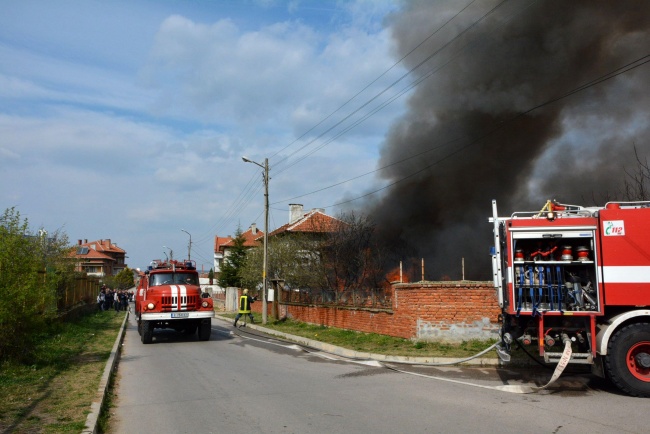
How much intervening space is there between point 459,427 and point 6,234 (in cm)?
812

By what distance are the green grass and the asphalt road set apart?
1214mm

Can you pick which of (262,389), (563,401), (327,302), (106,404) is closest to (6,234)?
(106,404)

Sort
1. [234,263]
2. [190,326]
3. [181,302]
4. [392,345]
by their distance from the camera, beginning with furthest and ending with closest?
[234,263] → [190,326] → [181,302] → [392,345]

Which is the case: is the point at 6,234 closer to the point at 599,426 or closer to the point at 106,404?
the point at 106,404

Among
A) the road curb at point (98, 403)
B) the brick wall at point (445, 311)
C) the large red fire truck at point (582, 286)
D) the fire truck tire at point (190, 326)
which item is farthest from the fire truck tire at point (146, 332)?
the large red fire truck at point (582, 286)

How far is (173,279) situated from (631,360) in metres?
12.4

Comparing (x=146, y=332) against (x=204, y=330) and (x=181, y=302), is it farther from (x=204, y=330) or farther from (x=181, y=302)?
(x=204, y=330)

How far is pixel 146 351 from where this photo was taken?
45.1ft

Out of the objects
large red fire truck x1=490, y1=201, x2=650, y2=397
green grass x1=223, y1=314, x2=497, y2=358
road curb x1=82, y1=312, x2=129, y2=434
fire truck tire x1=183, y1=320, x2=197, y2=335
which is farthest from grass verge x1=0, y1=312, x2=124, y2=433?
large red fire truck x1=490, y1=201, x2=650, y2=397

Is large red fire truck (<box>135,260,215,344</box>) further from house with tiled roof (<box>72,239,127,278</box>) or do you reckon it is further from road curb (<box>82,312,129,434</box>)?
house with tiled roof (<box>72,239,127,278</box>)

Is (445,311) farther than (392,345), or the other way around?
(392,345)

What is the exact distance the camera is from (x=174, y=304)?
15.2 m

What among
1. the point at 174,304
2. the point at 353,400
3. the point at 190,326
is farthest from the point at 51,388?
the point at 190,326

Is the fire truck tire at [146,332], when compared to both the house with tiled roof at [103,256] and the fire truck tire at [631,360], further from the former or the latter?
the house with tiled roof at [103,256]
